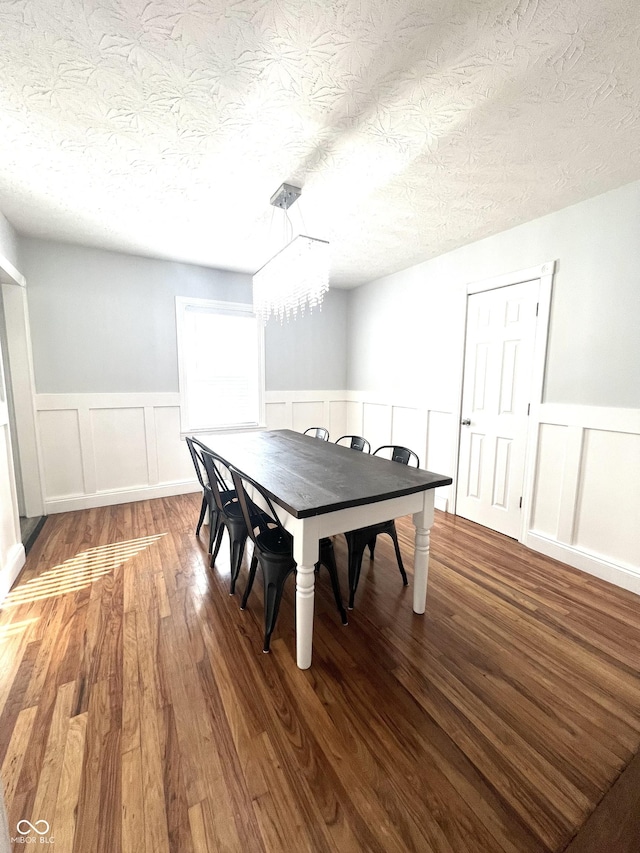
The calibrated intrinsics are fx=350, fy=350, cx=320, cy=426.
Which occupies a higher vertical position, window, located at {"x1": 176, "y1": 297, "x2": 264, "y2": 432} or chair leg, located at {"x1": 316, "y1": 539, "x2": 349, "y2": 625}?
window, located at {"x1": 176, "y1": 297, "x2": 264, "y2": 432}

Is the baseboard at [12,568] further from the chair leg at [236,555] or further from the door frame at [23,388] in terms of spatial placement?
the chair leg at [236,555]

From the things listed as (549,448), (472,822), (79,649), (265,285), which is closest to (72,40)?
(265,285)

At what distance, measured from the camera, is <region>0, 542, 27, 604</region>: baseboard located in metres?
2.17

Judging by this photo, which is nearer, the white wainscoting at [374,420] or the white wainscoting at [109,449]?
the white wainscoting at [109,449]

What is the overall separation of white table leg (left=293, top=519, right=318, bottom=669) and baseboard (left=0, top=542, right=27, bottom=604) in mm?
1926

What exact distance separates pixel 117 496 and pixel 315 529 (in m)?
3.12

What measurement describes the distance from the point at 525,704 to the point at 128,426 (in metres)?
3.96

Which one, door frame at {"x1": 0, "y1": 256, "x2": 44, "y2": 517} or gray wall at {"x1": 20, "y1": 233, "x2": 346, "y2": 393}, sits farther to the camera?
gray wall at {"x1": 20, "y1": 233, "x2": 346, "y2": 393}

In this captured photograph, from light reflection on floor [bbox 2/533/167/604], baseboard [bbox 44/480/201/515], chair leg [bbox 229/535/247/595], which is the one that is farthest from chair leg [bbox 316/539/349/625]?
baseboard [bbox 44/480/201/515]

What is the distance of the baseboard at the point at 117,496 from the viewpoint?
3520 millimetres

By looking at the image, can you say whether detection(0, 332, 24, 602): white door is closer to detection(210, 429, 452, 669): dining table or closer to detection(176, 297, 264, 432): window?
→ detection(210, 429, 452, 669): dining table

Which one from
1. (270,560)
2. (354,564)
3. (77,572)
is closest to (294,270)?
(270,560)

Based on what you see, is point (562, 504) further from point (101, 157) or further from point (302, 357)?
point (101, 157)

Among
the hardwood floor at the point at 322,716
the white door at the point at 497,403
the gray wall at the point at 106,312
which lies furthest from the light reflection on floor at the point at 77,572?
the white door at the point at 497,403
